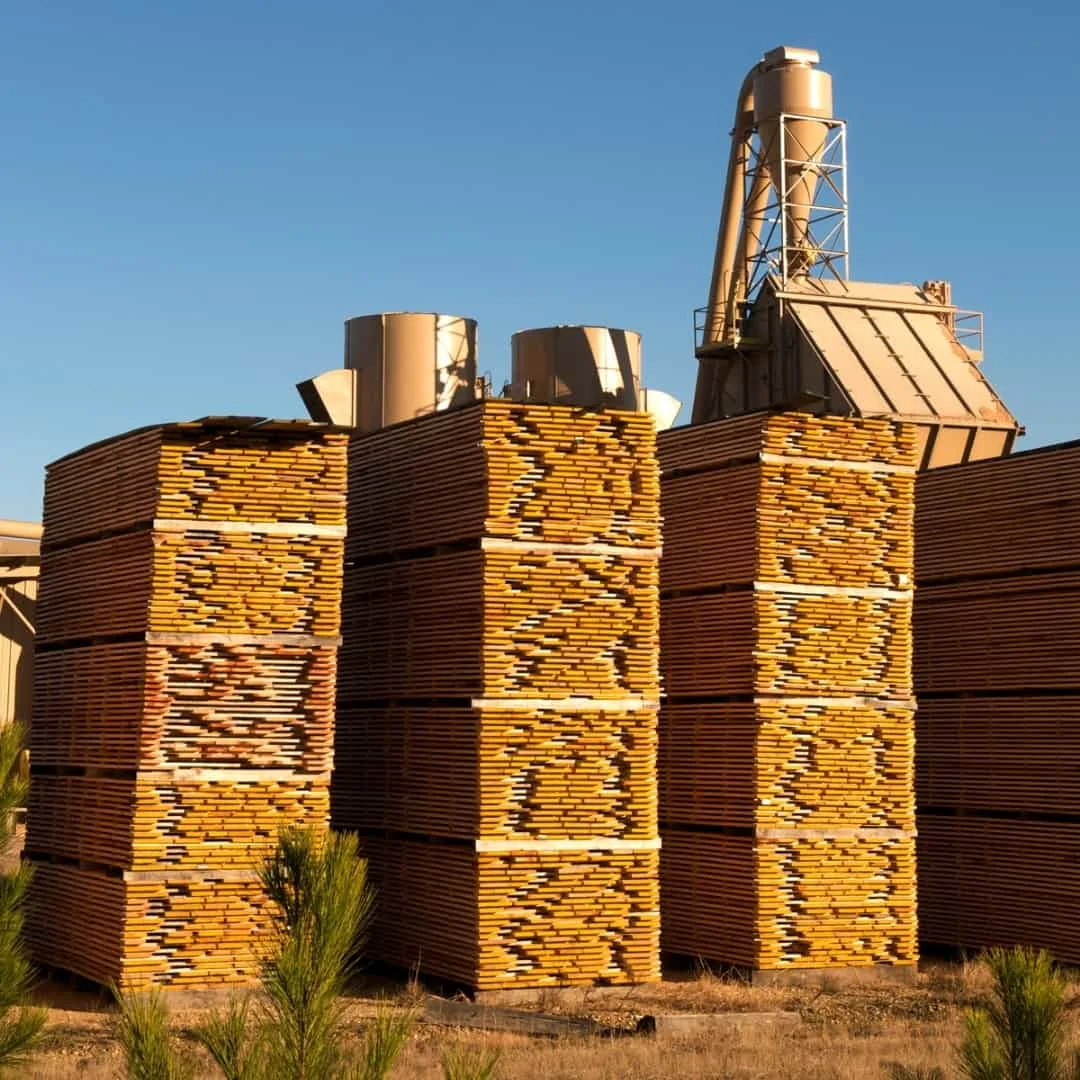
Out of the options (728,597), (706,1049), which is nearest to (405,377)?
(728,597)

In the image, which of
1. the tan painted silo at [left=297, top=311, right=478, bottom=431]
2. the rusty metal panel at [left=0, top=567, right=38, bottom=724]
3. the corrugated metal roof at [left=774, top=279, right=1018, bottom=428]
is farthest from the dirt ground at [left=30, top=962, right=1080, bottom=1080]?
the rusty metal panel at [left=0, top=567, right=38, bottom=724]

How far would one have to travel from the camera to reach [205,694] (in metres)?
13.0

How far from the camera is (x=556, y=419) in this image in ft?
44.9

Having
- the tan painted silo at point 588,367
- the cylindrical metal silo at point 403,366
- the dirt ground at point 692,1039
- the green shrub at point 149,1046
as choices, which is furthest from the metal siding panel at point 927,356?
the green shrub at point 149,1046

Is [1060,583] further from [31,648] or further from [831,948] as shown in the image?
[31,648]

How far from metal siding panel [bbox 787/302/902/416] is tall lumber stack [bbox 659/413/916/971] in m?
6.98

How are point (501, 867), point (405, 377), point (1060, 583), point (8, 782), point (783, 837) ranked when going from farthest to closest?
point (405, 377) < point (1060, 583) < point (783, 837) < point (501, 867) < point (8, 782)

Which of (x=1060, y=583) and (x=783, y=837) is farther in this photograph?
(x=1060, y=583)

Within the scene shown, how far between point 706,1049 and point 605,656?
3.28 metres

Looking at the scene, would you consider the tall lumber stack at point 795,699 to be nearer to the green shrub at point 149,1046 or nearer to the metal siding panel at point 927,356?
the metal siding panel at point 927,356

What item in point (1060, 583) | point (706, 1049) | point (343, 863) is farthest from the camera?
point (1060, 583)

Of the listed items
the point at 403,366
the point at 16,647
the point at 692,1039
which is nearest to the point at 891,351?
the point at 403,366

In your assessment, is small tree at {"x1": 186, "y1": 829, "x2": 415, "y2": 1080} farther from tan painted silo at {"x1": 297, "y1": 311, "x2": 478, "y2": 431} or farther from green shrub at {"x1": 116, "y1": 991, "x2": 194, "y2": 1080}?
tan painted silo at {"x1": 297, "y1": 311, "x2": 478, "y2": 431}

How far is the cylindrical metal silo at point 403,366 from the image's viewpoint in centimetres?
1931
